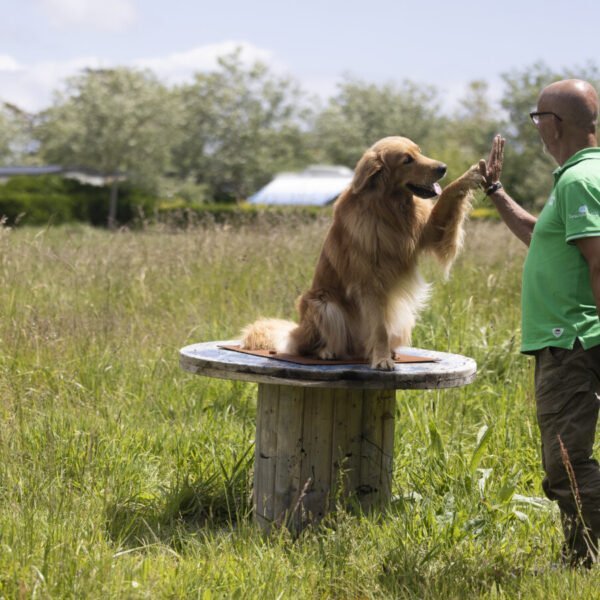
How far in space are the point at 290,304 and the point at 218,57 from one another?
147ft

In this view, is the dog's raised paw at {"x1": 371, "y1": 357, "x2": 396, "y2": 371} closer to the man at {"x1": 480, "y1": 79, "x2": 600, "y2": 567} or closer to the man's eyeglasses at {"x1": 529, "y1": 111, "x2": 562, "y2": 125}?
the man at {"x1": 480, "y1": 79, "x2": 600, "y2": 567}

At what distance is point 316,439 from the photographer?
3902 mm

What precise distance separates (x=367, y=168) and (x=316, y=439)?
1.33 metres

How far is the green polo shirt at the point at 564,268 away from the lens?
123 inches

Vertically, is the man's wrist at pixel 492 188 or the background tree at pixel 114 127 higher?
the background tree at pixel 114 127

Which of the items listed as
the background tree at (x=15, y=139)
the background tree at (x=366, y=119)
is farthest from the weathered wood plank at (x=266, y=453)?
the background tree at (x=15, y=139)

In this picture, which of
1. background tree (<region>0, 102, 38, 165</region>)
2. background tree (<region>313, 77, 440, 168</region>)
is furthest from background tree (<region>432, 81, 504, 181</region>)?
background tree (<region>0, 102, 38, 165</region>)

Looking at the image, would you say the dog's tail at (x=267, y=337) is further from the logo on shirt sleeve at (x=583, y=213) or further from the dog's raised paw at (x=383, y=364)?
the logo on shirt sleeve at (x=583, y=213)

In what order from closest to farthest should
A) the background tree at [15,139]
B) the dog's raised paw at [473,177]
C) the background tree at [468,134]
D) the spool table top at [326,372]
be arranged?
the spool table top at [326,372] → the dog's raised paw at [473,177] → the background tree at [468,134] → the background tree at [15,139]

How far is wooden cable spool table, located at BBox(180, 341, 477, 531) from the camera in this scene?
12.7ft

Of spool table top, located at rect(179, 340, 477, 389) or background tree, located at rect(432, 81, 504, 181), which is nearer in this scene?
spool table top, located at rect(179, 340, 477, 389)

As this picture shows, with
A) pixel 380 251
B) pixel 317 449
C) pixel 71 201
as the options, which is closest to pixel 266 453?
pixel 317 449

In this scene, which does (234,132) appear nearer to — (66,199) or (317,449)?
(66,199)

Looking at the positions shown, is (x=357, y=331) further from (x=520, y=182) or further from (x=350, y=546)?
(x=520, y=182)
